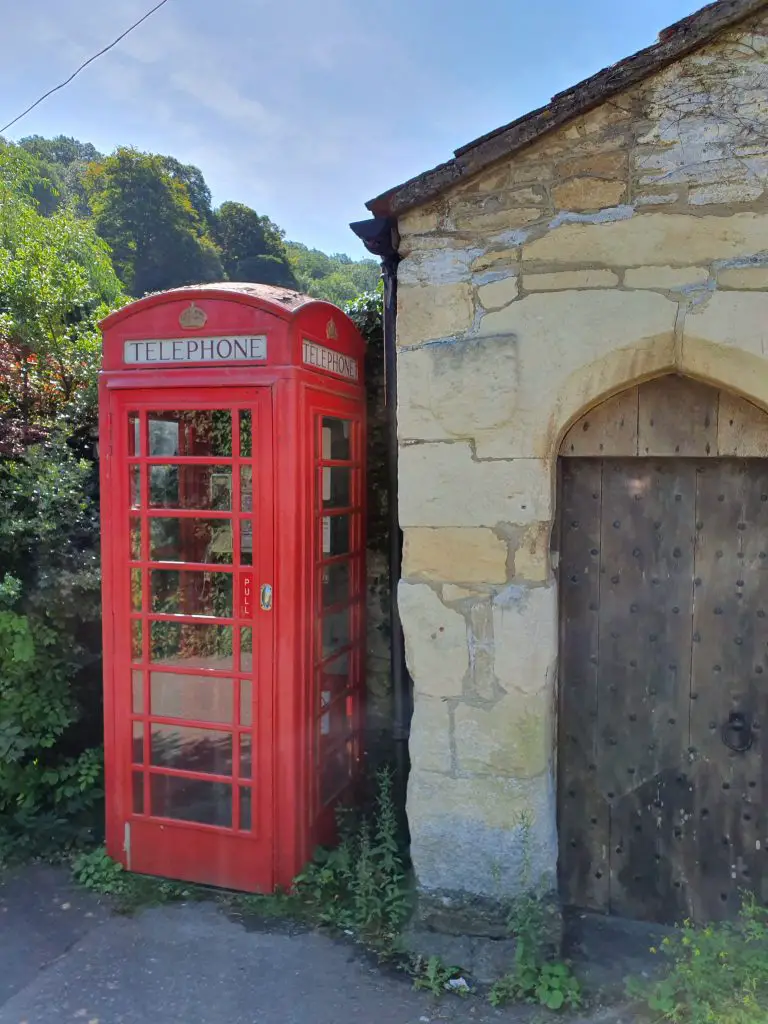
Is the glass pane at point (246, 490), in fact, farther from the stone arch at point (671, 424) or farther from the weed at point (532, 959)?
the weed at point (532, 959)

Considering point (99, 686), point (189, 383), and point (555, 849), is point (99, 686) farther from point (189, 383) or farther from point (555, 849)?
point (555, 849)

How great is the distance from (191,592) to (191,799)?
1039 millimetres

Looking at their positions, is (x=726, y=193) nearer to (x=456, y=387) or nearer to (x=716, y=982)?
(x=456, y=387)

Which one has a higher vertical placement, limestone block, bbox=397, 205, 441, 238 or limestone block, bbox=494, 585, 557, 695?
limestone block, bbox=397, 205, 441, 238

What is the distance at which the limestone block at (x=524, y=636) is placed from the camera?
3098 millimetres

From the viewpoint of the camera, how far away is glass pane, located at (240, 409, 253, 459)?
138 inches

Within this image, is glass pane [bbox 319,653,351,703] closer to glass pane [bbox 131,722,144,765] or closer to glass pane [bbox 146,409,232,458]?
glass pane [bbox 131,722,144,765]

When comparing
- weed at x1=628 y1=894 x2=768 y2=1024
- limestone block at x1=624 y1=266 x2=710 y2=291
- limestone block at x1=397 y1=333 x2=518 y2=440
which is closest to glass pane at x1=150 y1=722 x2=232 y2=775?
limestone block at x1=397 y1=333 x2=518 y2=440

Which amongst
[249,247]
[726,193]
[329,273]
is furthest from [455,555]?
[329,273]

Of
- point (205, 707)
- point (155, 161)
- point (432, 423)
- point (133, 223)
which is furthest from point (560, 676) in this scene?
point (155, 161)

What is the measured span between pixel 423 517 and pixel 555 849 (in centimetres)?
152

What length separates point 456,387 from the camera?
3166 mm

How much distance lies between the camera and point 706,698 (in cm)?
327

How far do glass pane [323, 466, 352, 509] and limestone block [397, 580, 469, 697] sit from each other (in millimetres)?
802
